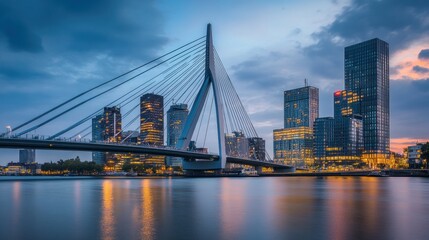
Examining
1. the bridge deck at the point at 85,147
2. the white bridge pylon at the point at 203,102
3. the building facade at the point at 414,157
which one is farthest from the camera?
the building facade at the point at 414,157

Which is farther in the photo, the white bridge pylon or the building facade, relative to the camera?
the building facade

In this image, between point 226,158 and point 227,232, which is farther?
point 226,158

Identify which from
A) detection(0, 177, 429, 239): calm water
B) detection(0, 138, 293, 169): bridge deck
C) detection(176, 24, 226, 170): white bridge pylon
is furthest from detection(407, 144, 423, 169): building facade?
detection(0, 177, 429, 239): calm water

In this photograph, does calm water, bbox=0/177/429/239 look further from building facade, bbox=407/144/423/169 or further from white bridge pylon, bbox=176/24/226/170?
building facade, bbox=407/144/423/169

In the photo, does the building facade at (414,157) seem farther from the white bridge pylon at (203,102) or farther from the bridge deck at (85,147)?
the white bridge pylon at (203,102)

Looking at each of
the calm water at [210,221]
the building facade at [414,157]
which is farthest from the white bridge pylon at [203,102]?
the building facade at [414,157]

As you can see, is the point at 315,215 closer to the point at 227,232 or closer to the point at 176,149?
the point at 227,232

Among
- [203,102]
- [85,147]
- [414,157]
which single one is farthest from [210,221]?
[414,157]

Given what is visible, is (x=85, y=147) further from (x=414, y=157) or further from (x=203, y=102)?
(x=414, y=157)

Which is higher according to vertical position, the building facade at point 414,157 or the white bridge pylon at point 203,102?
the white bridge pylon at point 203,102

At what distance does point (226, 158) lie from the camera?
281 feet

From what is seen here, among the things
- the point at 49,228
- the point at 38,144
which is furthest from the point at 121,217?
the point at 38,144

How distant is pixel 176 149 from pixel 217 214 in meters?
51.2

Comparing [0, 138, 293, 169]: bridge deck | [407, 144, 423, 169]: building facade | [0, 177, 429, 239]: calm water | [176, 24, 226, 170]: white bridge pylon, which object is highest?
[176, 24, 226, 170]: white bridge pylon
